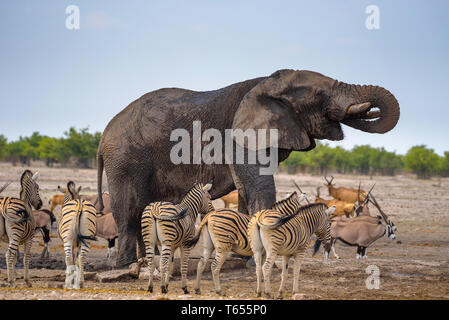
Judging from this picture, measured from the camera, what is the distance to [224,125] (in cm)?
1066

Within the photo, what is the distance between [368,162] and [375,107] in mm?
76543

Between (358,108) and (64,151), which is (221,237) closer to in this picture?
(358,108)

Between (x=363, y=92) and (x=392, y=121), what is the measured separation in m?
0.63

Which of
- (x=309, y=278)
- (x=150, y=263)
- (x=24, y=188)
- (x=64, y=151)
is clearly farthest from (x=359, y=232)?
(x=64, y=151)

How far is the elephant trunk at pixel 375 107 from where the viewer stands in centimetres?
946

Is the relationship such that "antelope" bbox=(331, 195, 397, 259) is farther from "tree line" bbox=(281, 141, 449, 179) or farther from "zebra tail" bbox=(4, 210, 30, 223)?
"tree line" bbox=(281, 141, 449, 179)

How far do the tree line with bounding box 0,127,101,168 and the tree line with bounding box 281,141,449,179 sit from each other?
23.5m

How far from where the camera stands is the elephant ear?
9.95m

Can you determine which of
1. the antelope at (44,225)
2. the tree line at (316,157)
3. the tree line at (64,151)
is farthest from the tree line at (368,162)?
the antelope at (44,225)

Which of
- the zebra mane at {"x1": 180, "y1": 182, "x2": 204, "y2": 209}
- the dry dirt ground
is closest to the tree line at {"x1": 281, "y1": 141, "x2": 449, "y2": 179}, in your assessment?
the dry dirt ground

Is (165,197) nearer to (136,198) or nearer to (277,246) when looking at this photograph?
(136,198)

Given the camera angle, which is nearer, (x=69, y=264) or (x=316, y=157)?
(x=69, y=264)

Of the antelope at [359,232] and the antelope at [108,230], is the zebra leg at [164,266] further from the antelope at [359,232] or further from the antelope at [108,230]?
the antelope at [359,232]

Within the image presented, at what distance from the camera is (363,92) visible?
955cm
